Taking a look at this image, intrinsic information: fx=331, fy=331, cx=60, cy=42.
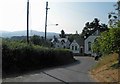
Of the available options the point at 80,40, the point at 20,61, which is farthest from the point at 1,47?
the point at 80,40

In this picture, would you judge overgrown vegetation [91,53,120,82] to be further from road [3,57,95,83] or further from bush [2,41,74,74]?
bush [2,41,74,74]

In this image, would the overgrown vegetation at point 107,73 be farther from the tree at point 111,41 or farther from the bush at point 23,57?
the bush at point 23,57

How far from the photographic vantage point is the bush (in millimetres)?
28844

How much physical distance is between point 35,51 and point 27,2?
19.1 feet

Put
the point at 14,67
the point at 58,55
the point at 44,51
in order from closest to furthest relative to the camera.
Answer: the point at 14,67 < the point at 44,51 < the point at 58,55

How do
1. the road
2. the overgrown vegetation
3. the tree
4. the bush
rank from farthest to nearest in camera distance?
the tree
the bush
the overgrown vegetation
the road

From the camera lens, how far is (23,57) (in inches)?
1314

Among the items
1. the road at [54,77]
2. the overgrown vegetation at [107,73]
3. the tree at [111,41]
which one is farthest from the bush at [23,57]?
the tree at [111,41]

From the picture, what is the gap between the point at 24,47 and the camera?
111 ft

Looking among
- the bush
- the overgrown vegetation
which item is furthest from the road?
the bush

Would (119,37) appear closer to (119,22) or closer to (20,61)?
(119,22)

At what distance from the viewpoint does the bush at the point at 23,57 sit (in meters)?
28.8

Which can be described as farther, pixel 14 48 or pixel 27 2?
pixel 27 2

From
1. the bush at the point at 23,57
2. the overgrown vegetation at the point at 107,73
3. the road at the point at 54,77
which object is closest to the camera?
the road at the point at 54,77
